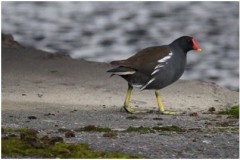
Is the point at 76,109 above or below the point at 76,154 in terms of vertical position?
below

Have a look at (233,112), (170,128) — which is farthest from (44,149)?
(233,112)

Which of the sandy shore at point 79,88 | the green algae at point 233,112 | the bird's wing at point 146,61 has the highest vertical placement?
the bird's wing at point 146,61

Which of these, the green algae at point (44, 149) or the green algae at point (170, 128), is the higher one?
the green algae at point (44, 149)

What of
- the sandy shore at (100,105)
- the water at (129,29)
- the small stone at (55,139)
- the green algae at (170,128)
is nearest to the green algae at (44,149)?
the small stone at (55,139)

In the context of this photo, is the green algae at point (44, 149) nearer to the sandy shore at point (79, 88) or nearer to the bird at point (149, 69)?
the bird at point (149, 69)

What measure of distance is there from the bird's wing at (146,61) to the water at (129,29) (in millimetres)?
4756

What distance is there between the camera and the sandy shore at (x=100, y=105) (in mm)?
9672

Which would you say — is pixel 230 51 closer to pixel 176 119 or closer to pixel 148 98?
pixel 148 98

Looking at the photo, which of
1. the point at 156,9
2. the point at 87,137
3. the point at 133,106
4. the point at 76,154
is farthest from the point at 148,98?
the point at 156,9

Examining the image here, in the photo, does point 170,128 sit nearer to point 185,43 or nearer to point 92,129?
point 92,129

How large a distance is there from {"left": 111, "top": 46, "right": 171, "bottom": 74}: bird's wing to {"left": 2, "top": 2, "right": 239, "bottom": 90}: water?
476cm

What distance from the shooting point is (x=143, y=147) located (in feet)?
31.0

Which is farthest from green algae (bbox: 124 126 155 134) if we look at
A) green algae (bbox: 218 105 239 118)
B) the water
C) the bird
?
the water

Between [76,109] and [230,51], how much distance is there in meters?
9.64
